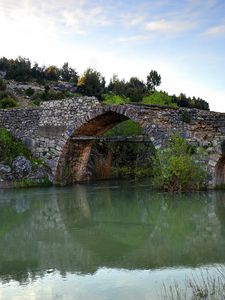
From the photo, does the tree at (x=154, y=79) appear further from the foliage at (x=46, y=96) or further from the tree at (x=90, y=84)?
the foliage at (x=46, y=96)

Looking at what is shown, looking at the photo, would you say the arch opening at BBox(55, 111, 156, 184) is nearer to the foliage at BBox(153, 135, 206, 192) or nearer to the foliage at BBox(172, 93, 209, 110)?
the foliage at BBox(153, 135, 206, 192)

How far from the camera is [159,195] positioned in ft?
48.2

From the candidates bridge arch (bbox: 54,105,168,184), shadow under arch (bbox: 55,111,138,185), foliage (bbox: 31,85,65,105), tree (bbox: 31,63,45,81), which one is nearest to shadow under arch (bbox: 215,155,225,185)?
bridge arch (bbox: 54,105,168,184)

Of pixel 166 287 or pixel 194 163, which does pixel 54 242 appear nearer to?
pixel 166 287

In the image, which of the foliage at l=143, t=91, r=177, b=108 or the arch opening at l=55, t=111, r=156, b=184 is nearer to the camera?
the arch opening at l=55, t=111, r=156, b=184

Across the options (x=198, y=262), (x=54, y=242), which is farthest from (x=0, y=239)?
(x=198, y=262)

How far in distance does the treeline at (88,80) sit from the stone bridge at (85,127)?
45.9 ft

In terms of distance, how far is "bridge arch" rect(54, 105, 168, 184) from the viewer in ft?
54.1

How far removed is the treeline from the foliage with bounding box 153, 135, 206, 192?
18.3 meters

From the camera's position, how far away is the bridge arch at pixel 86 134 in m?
16.5

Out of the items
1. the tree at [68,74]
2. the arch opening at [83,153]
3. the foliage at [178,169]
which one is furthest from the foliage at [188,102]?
the foliage at [178,169]

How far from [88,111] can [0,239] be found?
9.38 metres

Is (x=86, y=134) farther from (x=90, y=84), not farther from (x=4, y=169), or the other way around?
(x=90, y=84)

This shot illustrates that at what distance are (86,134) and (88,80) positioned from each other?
61.9 ft
